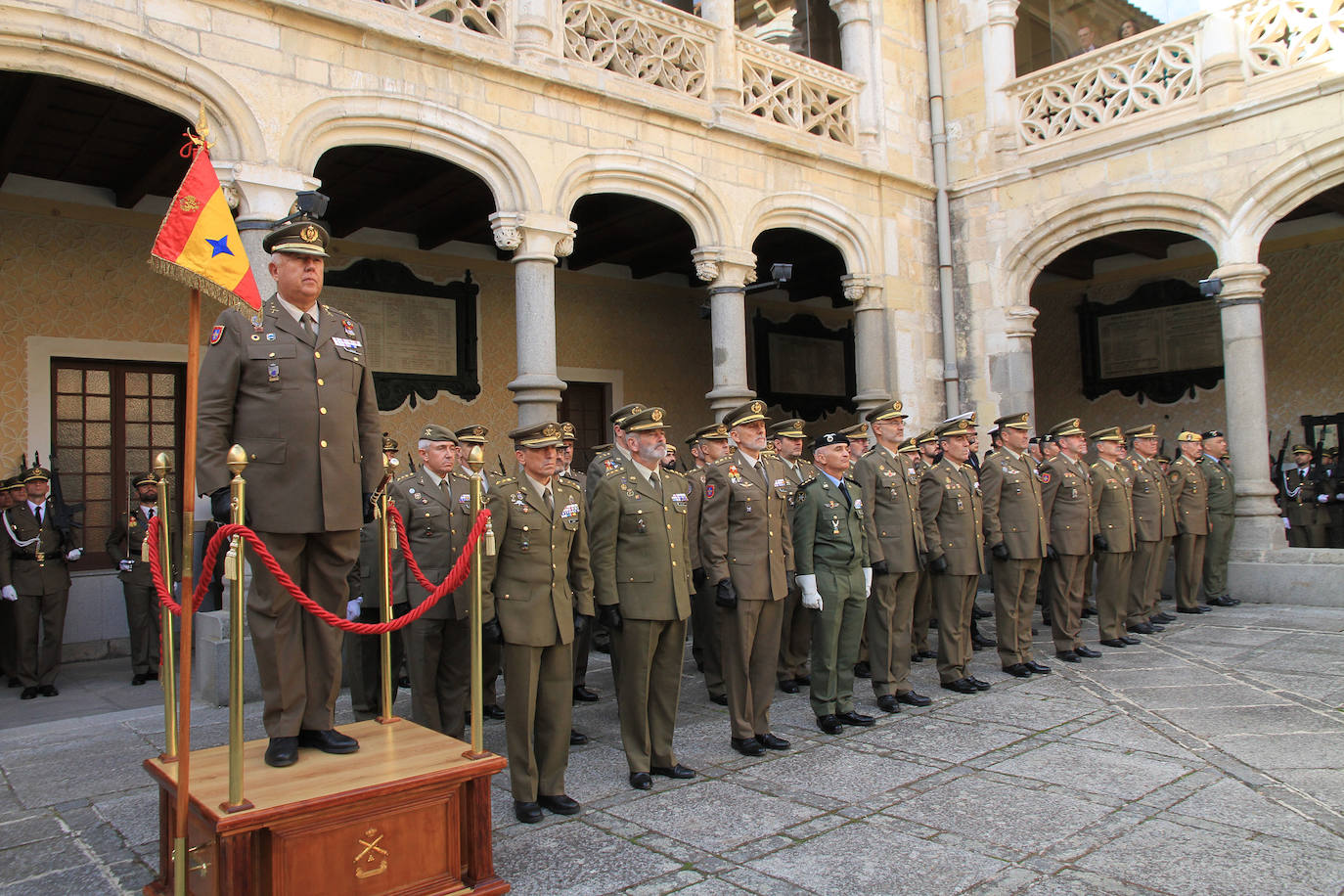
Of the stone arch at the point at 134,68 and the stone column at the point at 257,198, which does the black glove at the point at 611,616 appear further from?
the stone arch at the point at 134,68

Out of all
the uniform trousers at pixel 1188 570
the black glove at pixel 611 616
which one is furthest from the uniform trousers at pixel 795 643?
the uniform trousers at pixel 1188 570

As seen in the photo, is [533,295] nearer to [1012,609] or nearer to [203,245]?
[1012,609]

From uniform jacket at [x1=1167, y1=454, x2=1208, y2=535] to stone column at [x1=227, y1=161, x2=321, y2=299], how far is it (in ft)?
25.5

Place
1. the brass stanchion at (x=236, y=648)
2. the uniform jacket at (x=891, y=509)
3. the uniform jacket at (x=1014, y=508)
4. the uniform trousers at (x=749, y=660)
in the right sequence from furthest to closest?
the uniform jacket at (x=1014, y=508) → the uniform jacket at (x=891, y=509) → the uniform trousers at (x=749, y=660) → the brass stanchion at (x=236, y=648)

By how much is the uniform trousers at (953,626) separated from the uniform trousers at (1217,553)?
4583mm

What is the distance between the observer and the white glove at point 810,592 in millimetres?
5086

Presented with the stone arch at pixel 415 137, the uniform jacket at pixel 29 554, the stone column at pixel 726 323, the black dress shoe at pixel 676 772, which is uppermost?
the stone arch at pixel 415 137

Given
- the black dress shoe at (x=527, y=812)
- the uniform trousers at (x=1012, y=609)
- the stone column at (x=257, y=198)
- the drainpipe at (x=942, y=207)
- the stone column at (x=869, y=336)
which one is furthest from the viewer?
the drainpipe at (x=942, y=207)

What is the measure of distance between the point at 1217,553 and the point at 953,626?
4.84m

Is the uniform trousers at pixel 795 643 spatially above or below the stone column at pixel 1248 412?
below

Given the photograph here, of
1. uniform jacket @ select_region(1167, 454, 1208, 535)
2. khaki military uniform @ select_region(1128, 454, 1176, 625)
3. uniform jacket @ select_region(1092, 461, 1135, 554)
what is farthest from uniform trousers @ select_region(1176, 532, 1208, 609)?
uniform jacket @ select_region(1092, 461, 1135, 554)

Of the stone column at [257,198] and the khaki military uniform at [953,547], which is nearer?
the khaki military uniform at [953,547]

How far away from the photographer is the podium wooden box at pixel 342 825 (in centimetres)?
266

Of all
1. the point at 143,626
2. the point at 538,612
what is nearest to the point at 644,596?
the point at 538,612
